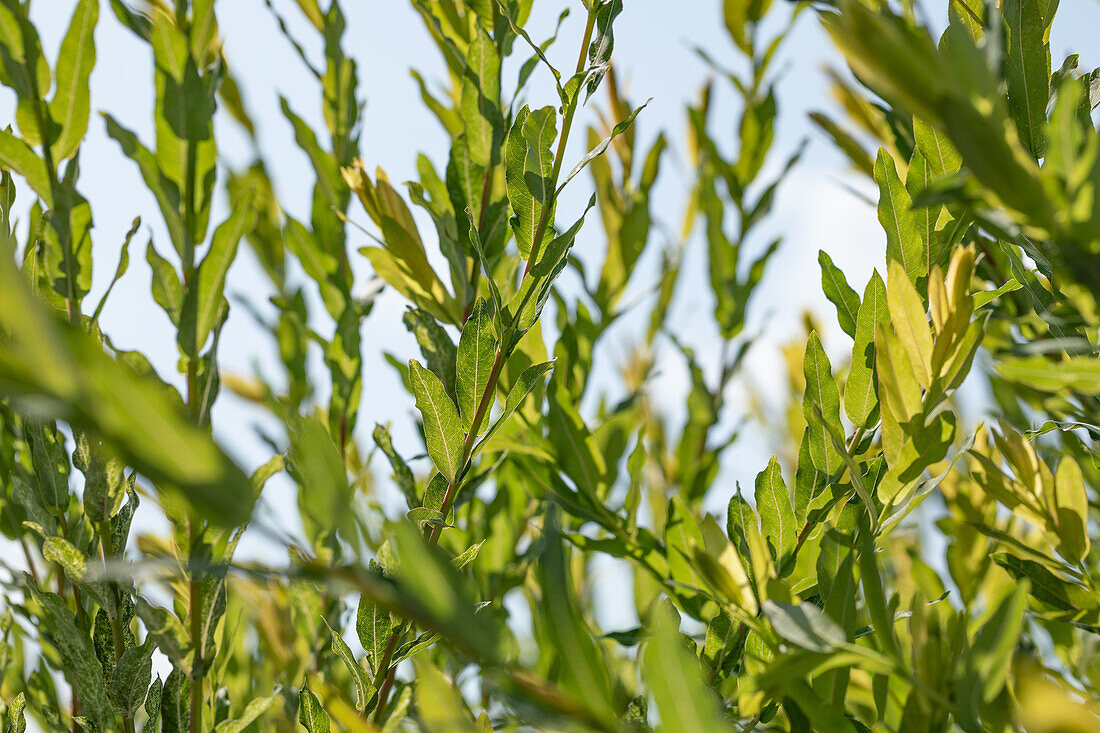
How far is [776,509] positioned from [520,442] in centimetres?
21

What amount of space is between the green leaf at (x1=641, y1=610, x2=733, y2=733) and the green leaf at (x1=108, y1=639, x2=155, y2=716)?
31 centimetres

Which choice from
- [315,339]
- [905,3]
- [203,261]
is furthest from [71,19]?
[905,3]

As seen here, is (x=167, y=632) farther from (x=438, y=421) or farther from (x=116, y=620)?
(x=438, y=421)

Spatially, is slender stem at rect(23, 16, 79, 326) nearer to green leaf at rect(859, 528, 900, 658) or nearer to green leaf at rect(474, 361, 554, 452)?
green leaf at rect(474, 361, 554, 452)

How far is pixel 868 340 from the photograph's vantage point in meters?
0.41

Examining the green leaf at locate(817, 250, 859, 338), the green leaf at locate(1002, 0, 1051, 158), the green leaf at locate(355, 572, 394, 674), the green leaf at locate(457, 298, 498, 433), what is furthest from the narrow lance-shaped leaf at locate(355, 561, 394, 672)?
the green leaf at locate(1002, 0, 1051, 158)

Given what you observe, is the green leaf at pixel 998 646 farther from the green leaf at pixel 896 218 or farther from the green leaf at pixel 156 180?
the green leaf at pixel 156 180

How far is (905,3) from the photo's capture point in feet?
1.79

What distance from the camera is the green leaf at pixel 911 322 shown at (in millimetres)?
365

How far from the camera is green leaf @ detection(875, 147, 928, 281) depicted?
1.35ft

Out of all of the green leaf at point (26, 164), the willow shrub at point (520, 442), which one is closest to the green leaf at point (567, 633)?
the willow shrub at point (520, 442)

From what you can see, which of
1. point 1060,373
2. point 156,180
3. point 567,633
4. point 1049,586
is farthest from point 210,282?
point 1049,586

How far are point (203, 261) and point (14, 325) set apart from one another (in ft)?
0.83

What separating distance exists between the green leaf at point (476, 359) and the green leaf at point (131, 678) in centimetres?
21
